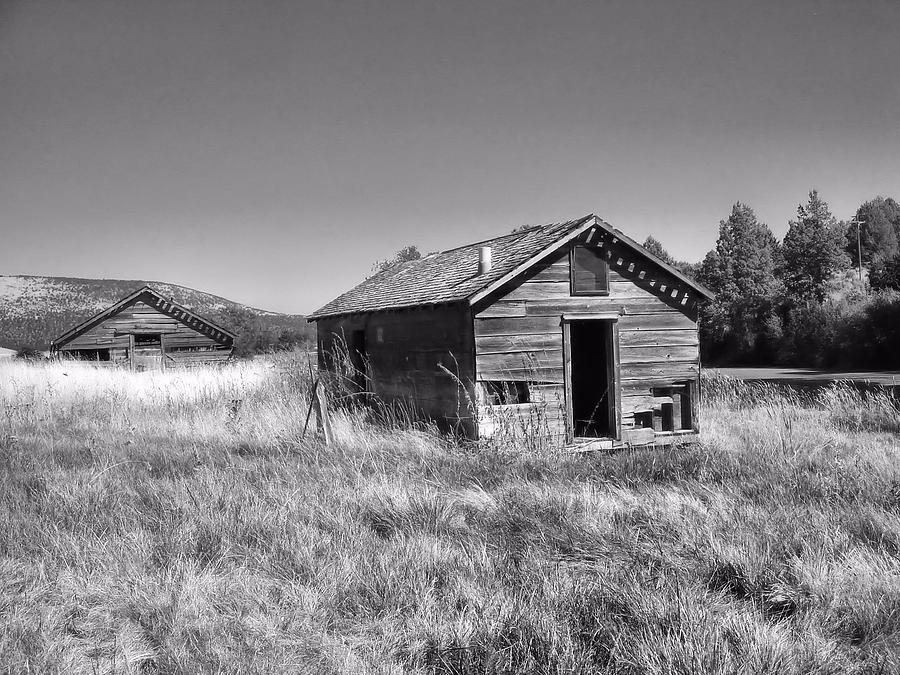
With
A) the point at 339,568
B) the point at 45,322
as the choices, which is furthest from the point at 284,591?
the point at 45,322

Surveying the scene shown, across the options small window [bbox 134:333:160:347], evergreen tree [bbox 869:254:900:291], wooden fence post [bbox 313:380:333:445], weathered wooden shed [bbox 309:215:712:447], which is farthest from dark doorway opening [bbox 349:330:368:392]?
evergreen tree [bbox 869:254:900:291]

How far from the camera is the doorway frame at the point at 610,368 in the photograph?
9.98m

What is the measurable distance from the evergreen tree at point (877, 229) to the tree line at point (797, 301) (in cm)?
2411

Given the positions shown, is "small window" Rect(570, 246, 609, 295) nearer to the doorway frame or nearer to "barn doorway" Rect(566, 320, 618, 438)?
the doorway frame

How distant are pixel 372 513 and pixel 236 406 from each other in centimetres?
614

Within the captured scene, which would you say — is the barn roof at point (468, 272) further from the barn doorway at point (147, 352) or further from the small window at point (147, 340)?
the small window at point (147, 340)

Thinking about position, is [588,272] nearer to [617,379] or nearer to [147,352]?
[617,379]

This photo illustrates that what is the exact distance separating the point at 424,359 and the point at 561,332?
2.45 meters

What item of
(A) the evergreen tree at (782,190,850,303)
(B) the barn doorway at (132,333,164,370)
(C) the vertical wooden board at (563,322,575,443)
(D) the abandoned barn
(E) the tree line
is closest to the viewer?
(C) the vertical wooden board at (563,322,575,443)

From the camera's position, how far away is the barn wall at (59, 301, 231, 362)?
24516 mm

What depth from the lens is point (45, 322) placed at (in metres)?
71.2

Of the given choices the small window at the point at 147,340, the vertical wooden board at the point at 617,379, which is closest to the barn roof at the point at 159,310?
the small window at the point at 147,340

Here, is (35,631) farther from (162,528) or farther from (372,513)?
(372,513)

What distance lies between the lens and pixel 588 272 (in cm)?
1027
